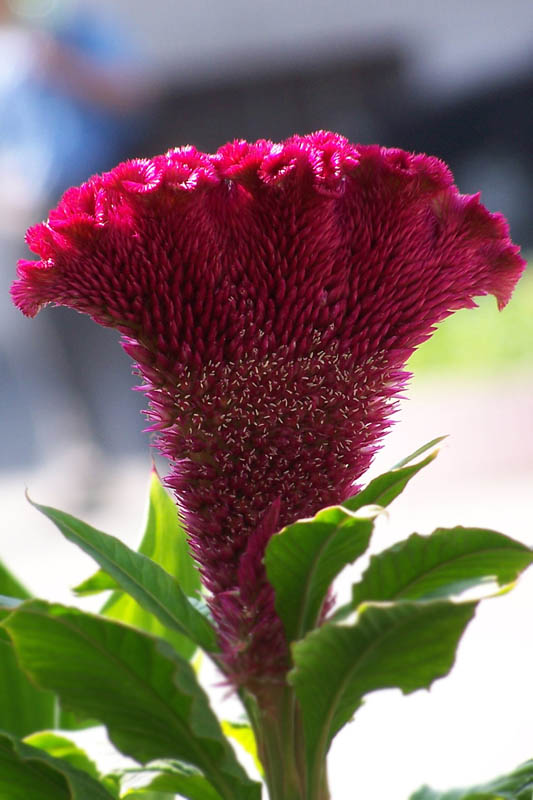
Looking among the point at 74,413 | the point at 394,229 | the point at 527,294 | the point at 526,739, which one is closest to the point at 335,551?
the point at 394,229

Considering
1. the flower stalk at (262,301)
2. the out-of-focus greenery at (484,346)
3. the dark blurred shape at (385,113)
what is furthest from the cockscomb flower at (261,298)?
the dark blurred shape at (385,113)

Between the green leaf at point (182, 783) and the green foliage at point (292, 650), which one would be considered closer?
the green foliage at point (292, 650)

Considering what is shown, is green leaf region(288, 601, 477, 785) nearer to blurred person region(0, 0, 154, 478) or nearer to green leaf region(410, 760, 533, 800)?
green leaf region(410, 760, 533, 800)

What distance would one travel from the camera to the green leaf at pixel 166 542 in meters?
0.76

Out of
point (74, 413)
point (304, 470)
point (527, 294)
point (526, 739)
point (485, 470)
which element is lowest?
point (526, 739)

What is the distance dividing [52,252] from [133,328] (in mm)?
50

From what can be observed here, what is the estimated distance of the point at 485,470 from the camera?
3.98m

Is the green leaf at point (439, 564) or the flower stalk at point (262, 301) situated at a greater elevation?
the flower stalk at point (262, 301)

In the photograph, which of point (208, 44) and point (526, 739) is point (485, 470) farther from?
point (208, 44)

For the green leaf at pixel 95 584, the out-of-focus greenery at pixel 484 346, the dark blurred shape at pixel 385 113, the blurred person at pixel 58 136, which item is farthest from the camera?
the dark blurred shape at pixel 385 113

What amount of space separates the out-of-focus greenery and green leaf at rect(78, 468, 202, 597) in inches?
181

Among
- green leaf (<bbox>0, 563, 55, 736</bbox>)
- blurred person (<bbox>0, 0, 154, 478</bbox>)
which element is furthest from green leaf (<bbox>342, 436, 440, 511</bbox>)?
blurred person (<bbox>0, 0, 154, 478</bbox>)

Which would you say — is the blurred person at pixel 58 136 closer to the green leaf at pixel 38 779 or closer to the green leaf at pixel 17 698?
the green leaf at pixel 17 698

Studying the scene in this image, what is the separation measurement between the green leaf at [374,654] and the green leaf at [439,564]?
0.7 inches
